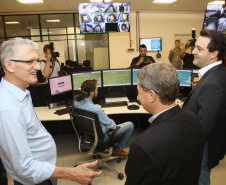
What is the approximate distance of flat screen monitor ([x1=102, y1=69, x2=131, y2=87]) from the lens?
323 cm

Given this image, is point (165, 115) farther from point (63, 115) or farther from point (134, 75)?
point (134, 75)


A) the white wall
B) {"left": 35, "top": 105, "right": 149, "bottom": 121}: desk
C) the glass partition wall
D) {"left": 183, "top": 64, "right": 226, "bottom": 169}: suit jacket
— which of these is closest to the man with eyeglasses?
{"left": 183, "top": 64, "right": 226, "bottom": 169}: suit jacket

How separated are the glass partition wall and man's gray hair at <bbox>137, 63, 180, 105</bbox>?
6224 millimetres

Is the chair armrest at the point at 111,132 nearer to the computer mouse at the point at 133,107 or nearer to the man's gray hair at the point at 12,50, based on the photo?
the computer mouse at the point at 133,107

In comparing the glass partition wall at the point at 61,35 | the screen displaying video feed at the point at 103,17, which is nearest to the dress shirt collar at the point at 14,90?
the screen displaying video feed at the point at 103,17

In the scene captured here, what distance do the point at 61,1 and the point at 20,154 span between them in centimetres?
513

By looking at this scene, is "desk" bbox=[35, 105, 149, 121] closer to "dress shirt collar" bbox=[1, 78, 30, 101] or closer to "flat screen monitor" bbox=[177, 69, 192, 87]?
"flat screen monitor" bbox=[177, 69, 192, 87]

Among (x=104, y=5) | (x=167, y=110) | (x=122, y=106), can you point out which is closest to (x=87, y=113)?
(x=122, y=106)

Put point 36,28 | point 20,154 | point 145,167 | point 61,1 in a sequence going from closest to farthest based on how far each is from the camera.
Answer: point 145,167, point 20,154, point 61,1, point 36,28

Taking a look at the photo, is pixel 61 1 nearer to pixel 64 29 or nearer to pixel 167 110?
pixel 64 29

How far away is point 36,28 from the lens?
683 centimetres

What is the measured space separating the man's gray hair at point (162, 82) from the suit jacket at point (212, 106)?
0.53 metres

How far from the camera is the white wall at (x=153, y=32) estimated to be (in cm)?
691

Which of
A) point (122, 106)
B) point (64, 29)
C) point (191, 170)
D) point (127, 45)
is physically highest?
point (64, 29)
